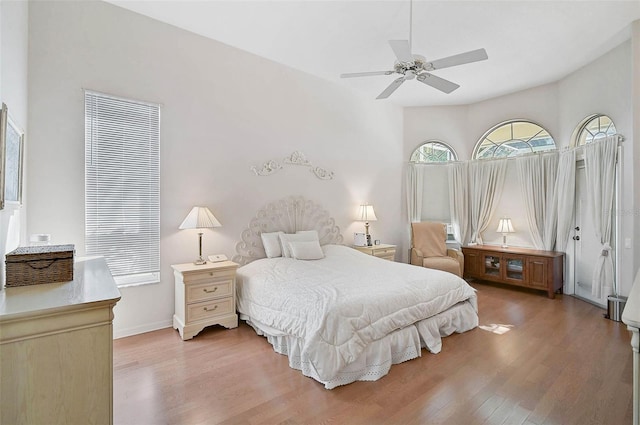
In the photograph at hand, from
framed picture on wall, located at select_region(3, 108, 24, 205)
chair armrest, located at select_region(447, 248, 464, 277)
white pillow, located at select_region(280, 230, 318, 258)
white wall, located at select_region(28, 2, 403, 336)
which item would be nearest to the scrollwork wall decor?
white wall, located at select_region(28, 2, 403, 336)

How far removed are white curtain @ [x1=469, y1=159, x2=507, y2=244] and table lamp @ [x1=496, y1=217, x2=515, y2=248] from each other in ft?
0.99

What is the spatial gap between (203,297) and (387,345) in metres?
1.92

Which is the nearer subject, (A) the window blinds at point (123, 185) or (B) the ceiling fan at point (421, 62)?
(B) the ceiling fan at point (421, 62)

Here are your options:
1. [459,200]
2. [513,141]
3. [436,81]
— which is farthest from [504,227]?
[436,81]

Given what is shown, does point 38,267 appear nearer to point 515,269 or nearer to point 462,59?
point 462,59

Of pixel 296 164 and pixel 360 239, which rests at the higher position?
pixel 296 164

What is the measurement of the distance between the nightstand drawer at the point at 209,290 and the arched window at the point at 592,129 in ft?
17.1

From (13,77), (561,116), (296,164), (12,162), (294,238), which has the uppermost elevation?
(561,116)

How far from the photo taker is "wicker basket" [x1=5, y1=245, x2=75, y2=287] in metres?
1.41

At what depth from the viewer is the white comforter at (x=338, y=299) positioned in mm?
2338

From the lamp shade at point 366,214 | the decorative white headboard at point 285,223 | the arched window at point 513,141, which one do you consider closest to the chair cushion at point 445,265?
the lamp shade at point 366,214

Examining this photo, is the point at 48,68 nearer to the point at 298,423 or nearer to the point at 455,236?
the point at 298,423

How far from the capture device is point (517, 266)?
500 cm

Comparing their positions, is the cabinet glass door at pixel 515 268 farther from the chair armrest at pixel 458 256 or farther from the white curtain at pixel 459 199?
the white curtain at pixel 459 199
